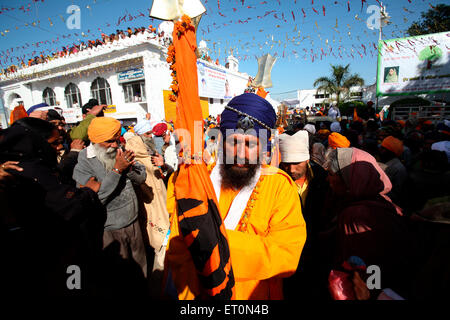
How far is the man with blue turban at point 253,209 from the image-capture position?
1181 mm

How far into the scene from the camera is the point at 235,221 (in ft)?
4.63

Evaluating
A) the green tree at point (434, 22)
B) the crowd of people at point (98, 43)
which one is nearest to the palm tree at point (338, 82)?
the green tree at point (434, 22)

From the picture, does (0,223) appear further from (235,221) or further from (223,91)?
(223,91)

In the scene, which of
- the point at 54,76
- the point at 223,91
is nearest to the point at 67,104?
the point at 54,76

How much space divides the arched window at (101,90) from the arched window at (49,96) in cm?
559

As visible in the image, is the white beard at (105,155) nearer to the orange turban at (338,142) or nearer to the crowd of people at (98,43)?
the orange turban at (338,142)

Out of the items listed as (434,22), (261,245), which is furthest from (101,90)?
(434,22)

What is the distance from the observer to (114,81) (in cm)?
1733

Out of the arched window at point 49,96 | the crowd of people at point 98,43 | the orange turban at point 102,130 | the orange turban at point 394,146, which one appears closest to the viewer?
the orange turban at point 102,130

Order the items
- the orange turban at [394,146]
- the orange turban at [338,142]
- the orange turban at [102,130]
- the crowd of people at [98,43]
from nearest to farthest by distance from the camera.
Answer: the orange turban at [102,130] → the orange turban at [394,146] → the orange turban at [338,142] → the crowd of people at [98,43]

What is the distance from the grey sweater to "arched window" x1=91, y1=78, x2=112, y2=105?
18.3 m

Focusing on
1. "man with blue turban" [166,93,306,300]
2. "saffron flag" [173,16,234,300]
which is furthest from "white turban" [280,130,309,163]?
"saffron flag" [173,16,234,300]

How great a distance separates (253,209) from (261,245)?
30cm

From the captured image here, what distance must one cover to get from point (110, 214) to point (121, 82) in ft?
56.8
